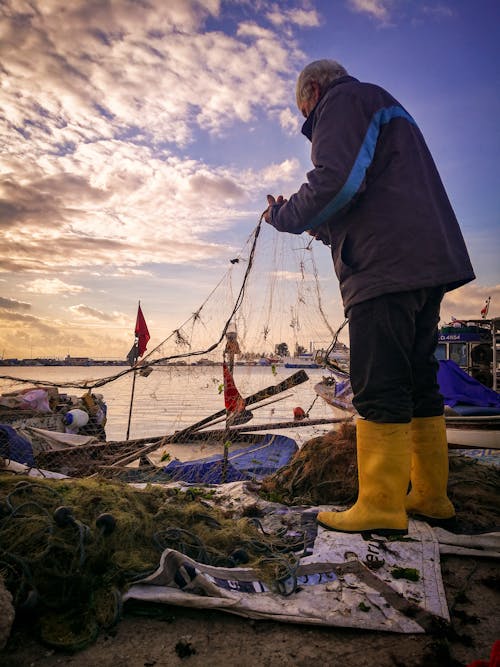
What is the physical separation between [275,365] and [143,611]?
143 inches

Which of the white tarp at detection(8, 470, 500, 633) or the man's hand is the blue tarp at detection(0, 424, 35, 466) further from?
the man's hand

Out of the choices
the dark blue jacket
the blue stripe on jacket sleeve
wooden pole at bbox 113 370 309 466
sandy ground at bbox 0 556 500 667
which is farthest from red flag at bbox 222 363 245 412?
sandy ground at bbox 0 556 500 667

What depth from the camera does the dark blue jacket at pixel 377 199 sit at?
2.50 metres

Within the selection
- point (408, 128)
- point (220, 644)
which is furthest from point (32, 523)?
point (408, 128)

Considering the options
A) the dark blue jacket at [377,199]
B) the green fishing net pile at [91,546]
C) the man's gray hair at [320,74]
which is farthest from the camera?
the man's gray hair at [320,74]

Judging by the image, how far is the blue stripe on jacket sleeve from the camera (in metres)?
2.50

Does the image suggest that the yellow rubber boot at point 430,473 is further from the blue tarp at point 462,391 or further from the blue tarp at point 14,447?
the blue tarp at point 462,391

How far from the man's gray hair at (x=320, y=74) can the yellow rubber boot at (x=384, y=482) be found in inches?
95.1

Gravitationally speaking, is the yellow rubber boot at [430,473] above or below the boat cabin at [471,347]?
below

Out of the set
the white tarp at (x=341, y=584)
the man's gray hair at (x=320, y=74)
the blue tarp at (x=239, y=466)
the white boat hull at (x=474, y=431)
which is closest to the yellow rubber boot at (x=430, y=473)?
the white tarp at (x=341, y=584)

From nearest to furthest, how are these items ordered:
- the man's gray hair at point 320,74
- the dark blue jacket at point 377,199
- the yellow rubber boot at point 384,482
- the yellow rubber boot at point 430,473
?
the yellow rubber boot at point 384,482 < the dark blue jacket at point 377,199 < the yellow rubber boot at point 430,473 < the man's gray hair at point 320,74

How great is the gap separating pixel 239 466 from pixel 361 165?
530cm

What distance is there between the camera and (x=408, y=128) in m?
2.66

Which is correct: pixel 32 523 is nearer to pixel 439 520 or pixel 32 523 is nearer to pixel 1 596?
pixel 1 596
